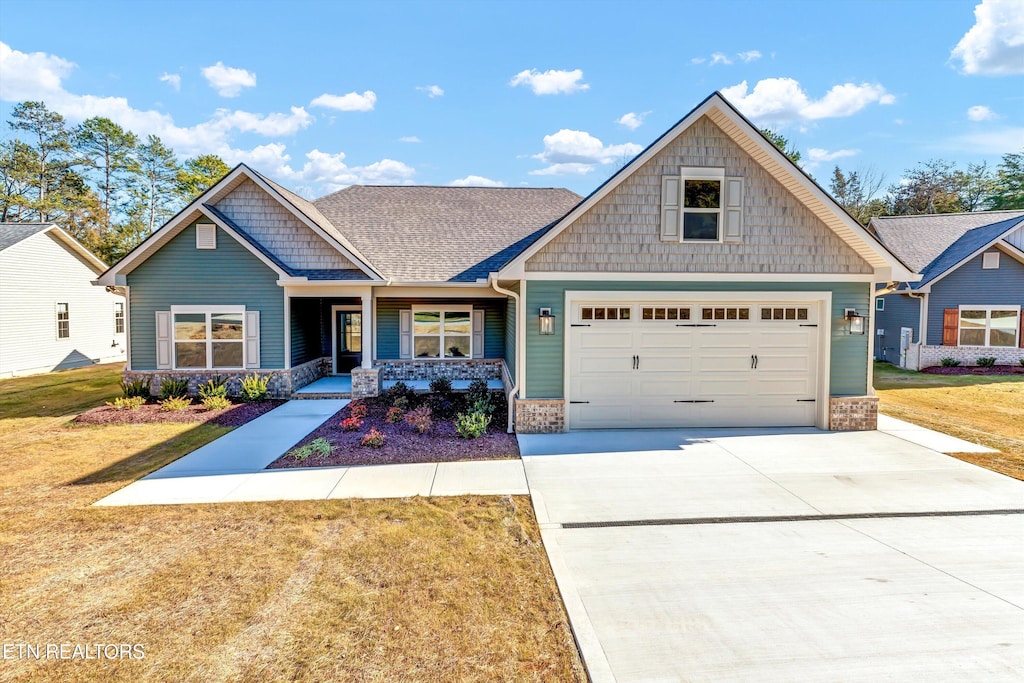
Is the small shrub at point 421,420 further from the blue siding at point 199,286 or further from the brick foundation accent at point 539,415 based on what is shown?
the blue siding at point 199,286

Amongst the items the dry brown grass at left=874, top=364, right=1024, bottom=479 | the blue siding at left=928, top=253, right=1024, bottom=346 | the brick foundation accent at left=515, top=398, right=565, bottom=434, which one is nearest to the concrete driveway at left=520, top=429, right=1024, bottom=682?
the brick foundation accent at left=515, top=398, right=565, bottom=434

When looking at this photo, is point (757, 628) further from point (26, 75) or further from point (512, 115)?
point (26, 75)

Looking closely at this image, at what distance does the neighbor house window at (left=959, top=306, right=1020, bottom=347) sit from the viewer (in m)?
18.3

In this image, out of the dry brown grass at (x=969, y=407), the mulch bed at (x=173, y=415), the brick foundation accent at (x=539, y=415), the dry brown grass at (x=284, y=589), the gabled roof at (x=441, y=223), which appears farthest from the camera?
the gabled roof at (x=441, y=223)

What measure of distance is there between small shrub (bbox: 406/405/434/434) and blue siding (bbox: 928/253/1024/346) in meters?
19.7

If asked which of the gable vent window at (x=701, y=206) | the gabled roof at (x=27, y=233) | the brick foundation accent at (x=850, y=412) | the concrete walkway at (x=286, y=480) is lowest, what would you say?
the concrete walkway at (x=286, y=480)

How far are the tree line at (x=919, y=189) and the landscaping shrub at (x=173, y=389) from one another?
44.4 meters

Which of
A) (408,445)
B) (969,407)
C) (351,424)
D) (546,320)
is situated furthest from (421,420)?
(969,407)

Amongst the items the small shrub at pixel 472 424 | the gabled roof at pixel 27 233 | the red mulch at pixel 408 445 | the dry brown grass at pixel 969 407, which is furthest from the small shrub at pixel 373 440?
the gabled roof at pixel 27 233

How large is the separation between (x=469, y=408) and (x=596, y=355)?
9.67 feet

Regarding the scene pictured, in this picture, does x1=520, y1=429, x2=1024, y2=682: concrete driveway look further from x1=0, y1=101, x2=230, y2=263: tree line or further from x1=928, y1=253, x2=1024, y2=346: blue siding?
x1=0, y1=101, x2=230, y2=263: tree line

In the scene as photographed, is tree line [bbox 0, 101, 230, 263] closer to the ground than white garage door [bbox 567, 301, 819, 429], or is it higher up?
higher up

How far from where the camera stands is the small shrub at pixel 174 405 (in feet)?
37.4

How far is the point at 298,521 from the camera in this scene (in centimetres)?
560
